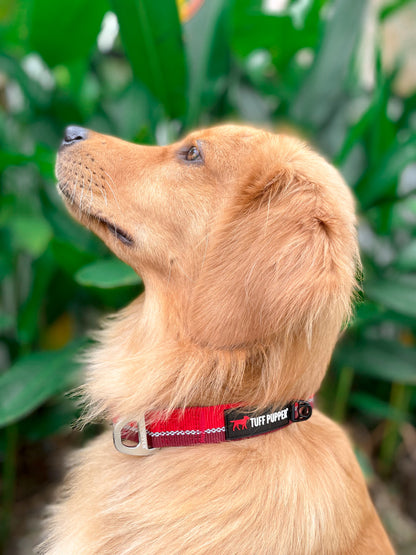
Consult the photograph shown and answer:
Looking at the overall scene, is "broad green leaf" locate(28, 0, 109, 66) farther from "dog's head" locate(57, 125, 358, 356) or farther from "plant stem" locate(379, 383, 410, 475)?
"plant stem" locate(379, 383, 410, 475)

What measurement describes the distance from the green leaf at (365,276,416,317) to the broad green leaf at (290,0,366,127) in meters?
0.70

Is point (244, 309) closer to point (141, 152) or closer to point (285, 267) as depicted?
point (285, 267)

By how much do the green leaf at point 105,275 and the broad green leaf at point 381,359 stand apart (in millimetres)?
939

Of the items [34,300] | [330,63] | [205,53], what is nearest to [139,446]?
[34,300]

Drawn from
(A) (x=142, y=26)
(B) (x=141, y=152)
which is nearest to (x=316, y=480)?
(B) (x=141, y=152)

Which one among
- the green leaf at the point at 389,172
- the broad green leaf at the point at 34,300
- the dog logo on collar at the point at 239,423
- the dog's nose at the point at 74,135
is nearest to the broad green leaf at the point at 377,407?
the green leaf at the point at 389,172

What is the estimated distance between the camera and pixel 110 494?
3.13ft

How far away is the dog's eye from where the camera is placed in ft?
3.53

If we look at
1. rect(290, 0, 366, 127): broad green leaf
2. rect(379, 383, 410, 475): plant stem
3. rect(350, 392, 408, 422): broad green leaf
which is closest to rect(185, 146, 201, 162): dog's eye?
rect(290, 0, 366, 127): broad green leaf

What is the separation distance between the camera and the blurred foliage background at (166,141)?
1551mm

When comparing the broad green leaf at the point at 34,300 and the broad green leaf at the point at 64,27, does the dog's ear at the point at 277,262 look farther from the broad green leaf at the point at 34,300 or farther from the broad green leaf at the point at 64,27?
the broad green leaf at the point at 64,27

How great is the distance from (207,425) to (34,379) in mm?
717

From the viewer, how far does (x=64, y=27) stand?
157cm

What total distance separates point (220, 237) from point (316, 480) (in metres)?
0.49
